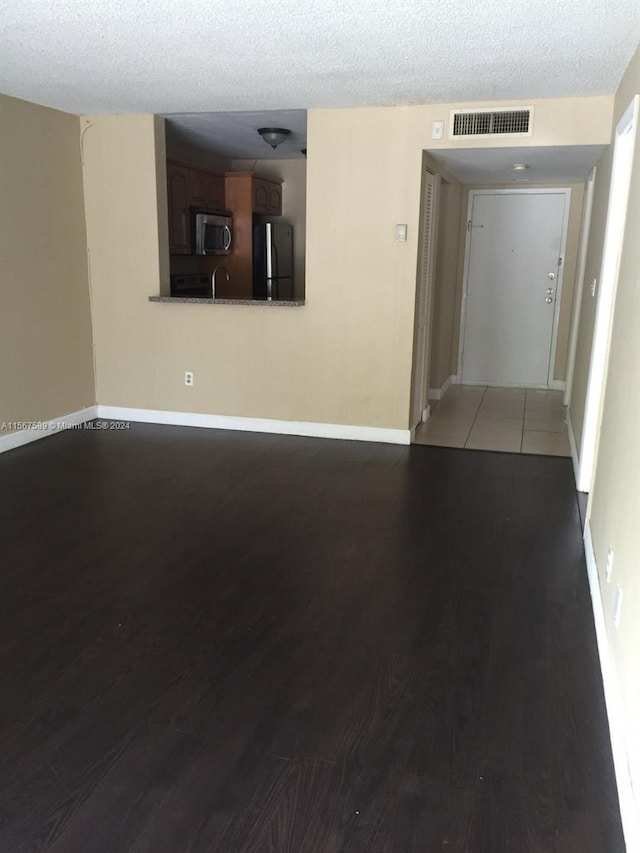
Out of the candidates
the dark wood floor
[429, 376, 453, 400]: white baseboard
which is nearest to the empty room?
the dark wood floor

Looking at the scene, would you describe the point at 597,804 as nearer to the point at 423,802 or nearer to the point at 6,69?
the point at 423,802

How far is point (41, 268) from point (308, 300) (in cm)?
193

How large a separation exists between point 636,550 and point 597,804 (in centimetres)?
66

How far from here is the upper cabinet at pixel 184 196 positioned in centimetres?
A: 580

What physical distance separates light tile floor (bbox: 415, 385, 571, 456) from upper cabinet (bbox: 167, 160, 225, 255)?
2.64 meters

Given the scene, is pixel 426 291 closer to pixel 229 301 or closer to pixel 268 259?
pixel 229 301

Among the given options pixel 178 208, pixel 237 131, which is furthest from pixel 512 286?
pixel 178 208

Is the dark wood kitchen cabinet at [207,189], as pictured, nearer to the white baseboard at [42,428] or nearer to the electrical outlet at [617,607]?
the white baseboard at [42,428]

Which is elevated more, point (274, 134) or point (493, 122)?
point (274, 134)

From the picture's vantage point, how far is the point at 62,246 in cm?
509

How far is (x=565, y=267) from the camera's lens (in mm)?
6996

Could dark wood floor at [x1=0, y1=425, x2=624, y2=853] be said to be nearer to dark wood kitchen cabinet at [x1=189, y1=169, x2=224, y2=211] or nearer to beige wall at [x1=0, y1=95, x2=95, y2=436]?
beige wall at [x1=0, y1=95, x2=95, y2=436]

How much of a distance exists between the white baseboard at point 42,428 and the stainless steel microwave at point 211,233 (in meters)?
1.77

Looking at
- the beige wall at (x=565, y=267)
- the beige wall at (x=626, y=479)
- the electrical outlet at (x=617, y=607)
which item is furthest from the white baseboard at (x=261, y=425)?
the electrical outlet at (x=617, y=607)
